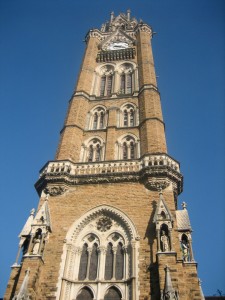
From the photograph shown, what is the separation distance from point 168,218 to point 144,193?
2.36 meters

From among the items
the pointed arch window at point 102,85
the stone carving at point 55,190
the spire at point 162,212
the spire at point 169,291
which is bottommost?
the spire at point 169,291

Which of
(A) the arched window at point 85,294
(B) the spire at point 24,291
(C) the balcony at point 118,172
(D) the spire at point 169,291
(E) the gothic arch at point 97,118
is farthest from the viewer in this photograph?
(E) the gothic arch at point 97,118

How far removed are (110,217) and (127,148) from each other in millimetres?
5279

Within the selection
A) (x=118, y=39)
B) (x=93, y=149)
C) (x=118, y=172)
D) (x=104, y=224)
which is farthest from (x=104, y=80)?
(x=104, y=224)

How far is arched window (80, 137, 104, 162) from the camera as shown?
66.0ft

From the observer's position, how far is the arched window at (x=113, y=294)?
13.7 metres

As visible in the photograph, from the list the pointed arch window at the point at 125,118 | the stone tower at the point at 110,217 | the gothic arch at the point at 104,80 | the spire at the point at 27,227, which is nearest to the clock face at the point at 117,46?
the gothic arch at the point at 104,80

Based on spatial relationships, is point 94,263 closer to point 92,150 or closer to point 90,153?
point 90,153

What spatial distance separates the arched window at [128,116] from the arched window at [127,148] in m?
1.41

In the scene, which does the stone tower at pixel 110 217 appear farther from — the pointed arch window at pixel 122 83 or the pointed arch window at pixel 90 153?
the pointed arch window at pixel 122 83

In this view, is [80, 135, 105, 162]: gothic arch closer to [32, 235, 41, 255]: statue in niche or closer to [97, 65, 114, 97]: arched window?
[97, 65, 114, 97]: arched window

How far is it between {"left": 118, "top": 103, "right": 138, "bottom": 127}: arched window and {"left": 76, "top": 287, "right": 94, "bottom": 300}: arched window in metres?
10.7

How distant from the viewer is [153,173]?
1698 centimetres

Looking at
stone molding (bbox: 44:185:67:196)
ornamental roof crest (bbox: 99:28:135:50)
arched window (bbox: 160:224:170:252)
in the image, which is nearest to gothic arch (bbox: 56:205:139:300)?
arched window (bbox: 160:224:170:252)
